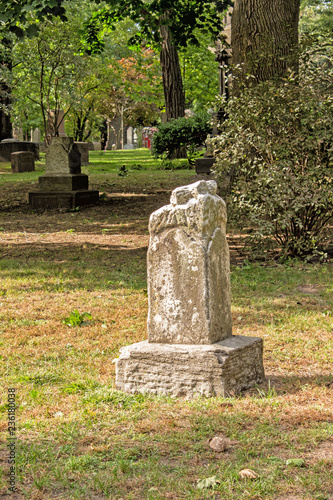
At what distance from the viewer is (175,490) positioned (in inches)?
122

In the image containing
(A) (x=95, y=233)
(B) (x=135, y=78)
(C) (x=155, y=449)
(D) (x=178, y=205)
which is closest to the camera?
(C) (x=155, y=449)

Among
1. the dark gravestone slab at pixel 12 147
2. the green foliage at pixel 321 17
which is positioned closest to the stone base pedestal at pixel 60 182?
the dark gravestone slab at pixel 12 147

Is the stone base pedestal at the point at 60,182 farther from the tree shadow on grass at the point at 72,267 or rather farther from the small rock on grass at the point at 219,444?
the small rock on grass at the point at 219,444

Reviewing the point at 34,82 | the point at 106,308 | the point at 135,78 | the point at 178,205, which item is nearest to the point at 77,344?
the point at 106,308

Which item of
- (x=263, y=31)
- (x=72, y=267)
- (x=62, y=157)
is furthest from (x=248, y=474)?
(x=62, y=157)

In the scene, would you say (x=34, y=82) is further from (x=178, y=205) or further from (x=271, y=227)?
(x=178, y=205)

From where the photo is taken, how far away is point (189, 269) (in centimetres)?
446

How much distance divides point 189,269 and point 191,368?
0.70 metres

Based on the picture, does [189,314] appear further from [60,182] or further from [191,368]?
[60,182]

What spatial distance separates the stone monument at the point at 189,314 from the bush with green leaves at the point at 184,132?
15.3 meters

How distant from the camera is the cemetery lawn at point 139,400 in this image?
320 centimetres

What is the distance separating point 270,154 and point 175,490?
6.57m

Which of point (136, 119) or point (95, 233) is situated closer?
point (95, 233)

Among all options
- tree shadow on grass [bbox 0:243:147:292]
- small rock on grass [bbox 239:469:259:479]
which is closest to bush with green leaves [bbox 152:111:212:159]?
tree shadow on grass [bbox 0:243:147:292]
